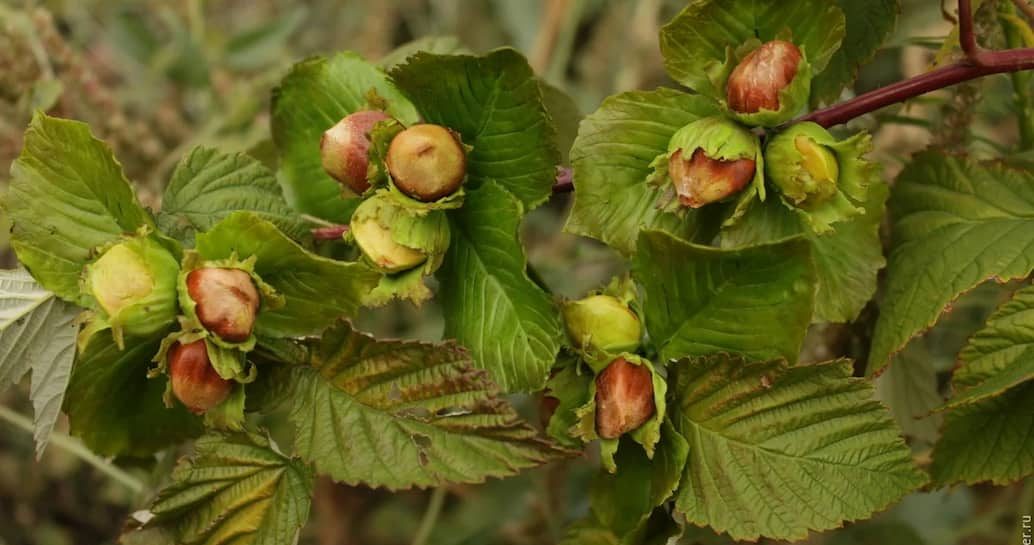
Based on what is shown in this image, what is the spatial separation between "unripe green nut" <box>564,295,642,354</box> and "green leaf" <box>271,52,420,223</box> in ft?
0.47

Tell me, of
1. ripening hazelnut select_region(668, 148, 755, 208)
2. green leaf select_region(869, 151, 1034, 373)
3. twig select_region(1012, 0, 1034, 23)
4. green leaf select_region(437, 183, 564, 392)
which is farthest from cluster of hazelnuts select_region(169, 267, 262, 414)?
twig select_region(1012, 0, 1034, 23)

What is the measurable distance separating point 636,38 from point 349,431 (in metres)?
0.78

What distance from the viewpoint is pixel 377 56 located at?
3.41ft

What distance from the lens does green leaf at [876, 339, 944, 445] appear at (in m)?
0.60

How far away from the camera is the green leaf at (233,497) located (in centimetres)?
48

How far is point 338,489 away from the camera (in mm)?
847

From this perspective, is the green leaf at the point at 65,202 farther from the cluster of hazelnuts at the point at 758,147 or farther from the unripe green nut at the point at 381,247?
the cluster of hazelnuts at the point at 758,147

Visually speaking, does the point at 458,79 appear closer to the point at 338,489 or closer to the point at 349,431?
the point at 349,431

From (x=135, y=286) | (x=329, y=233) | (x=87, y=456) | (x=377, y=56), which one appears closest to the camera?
(x=135, y=286)

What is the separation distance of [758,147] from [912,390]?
9.7 inches

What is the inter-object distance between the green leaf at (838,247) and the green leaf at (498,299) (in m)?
0.10

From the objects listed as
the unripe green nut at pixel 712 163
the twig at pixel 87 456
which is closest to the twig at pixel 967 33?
the unripe green nut at pixel 712 163

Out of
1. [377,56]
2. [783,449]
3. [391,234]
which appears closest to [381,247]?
[391,234]

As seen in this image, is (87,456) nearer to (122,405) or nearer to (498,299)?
(122,405)
